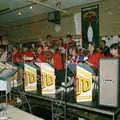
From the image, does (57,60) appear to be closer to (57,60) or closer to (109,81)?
(57,60)

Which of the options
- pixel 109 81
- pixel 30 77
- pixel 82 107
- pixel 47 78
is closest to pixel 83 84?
pixel 82 107

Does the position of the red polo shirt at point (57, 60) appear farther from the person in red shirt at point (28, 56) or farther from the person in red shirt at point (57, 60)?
the person in red shirt at point (28, 56)

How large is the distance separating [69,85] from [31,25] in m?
6.35

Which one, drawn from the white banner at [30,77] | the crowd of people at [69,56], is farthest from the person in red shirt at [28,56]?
the white banner at [30,77]

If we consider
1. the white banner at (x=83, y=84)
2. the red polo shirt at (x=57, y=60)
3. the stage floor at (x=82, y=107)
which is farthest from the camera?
the red polo shirt at (x=57, y=60)

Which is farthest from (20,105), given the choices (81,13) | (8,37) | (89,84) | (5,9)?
(8,37)

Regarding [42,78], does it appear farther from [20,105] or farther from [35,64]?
[20,105]

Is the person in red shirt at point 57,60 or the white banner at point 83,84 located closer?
the white banner at point 83,84

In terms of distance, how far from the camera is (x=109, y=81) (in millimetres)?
2635

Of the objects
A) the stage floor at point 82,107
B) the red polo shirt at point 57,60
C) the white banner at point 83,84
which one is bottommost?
the stage floor at point 82,107

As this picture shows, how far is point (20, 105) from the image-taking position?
13.6ft

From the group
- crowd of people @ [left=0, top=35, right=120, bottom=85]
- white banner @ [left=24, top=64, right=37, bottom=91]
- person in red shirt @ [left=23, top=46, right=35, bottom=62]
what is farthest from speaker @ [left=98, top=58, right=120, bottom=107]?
person in red shirt @ [left=23, top=46, right=35, bottom=62]

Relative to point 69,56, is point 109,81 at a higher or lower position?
lower

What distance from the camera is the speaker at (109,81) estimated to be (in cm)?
258
